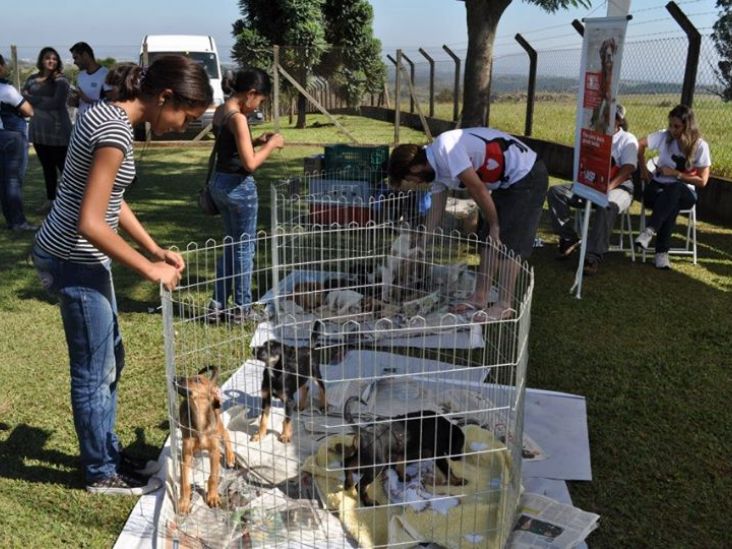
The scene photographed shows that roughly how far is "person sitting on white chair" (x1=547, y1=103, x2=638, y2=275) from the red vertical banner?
72 centimetres

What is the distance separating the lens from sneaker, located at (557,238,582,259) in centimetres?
677

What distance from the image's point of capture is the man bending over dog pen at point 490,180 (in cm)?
438

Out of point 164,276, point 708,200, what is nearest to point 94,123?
point 164,276

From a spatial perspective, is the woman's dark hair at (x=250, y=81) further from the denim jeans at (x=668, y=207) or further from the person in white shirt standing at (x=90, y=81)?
the person in white shirt standing at (x=90, y=81)

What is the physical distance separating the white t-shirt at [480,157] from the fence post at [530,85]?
26.8ft

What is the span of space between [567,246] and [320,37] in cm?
Result: 1468

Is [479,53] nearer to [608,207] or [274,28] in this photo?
[608,207]

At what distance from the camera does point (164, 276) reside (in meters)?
2.55

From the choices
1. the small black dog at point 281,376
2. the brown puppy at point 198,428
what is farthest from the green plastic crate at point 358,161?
the brown puppy at point 198,428

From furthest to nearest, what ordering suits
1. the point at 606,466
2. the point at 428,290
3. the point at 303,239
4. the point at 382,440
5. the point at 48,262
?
the point at 303,239
the point at 428,290
the point at 606,466
the point at 382,440
the point at 48,262

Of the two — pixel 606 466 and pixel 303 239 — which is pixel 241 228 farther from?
pixel 606 466

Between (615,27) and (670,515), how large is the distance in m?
3.45

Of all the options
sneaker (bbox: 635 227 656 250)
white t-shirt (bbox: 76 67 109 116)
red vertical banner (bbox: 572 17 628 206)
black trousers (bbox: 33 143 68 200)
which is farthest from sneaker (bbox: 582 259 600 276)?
white t-shirt (bbox: 76 67 109 116)

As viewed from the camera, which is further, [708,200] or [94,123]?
[708,200]
